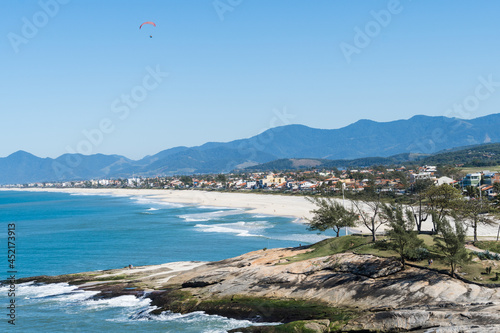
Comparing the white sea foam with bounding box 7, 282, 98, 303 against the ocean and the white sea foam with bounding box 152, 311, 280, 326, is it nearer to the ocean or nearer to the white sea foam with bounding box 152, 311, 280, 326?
the ocean

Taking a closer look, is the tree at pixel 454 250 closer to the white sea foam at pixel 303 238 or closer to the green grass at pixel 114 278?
the green grass at pixel 114 278

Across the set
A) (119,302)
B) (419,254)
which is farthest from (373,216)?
(119,302)

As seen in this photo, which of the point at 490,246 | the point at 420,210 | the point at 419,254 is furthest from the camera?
the point at 420,210

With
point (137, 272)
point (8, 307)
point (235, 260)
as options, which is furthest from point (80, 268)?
point (235, 260)

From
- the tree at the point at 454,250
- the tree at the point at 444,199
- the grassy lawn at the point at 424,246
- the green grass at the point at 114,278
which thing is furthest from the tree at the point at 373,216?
the green grass at the point at 114,278

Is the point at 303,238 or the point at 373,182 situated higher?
the point at 373,182

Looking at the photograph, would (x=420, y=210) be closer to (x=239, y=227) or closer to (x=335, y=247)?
(x=335, y=247)

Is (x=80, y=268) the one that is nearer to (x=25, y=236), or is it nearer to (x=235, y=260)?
(x=235, y=260)
